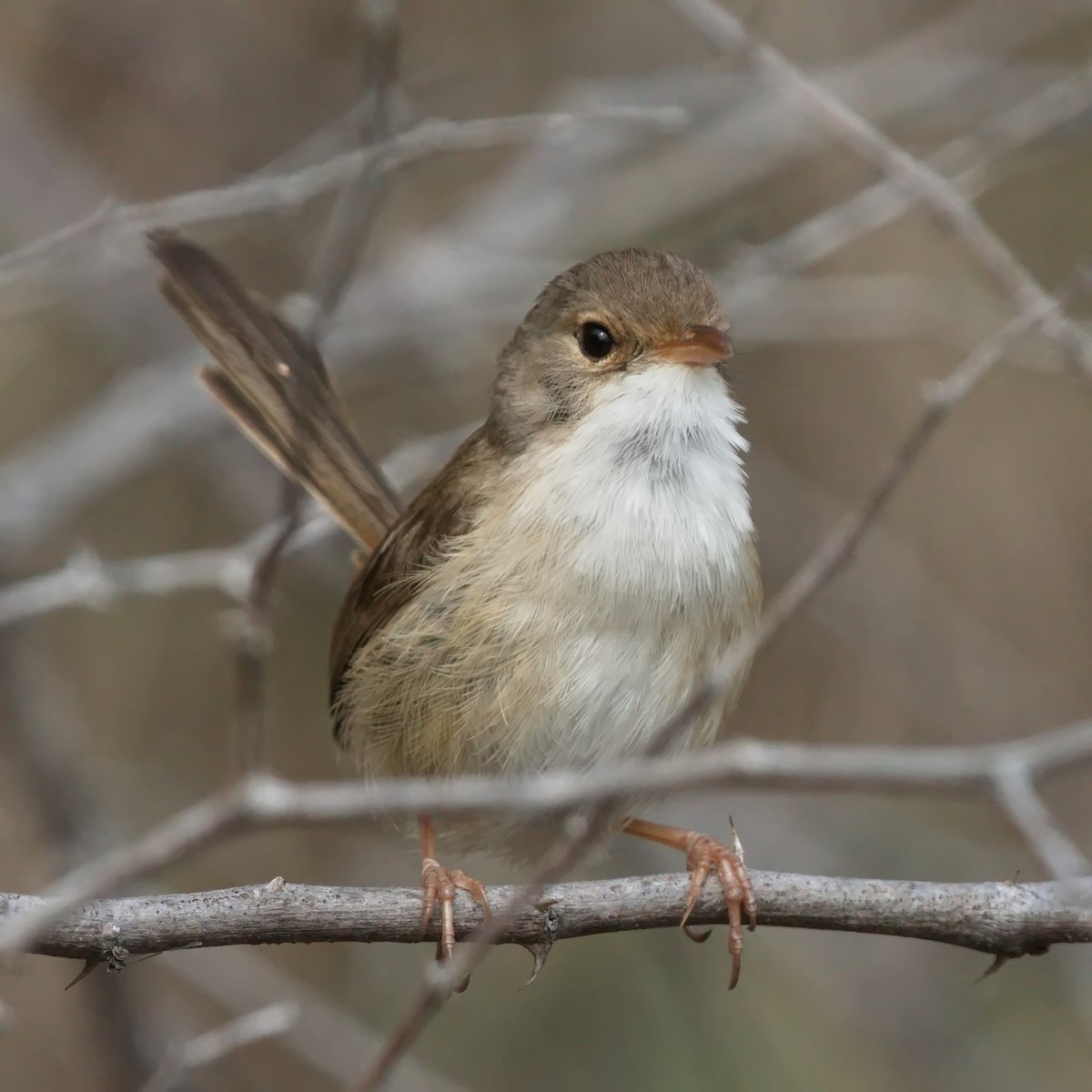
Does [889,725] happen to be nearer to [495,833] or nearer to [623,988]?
[623,988]

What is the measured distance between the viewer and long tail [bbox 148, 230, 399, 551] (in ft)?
12.5

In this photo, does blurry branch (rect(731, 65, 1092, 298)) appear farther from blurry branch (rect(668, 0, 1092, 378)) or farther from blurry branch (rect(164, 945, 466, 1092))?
blurry branch (rect(164, 945, 466, 1092))

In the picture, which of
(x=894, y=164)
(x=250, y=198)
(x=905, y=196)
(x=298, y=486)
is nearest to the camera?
(x=298, y=486)

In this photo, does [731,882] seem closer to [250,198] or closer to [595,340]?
[595,340]

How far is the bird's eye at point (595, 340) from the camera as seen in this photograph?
352 centimetres

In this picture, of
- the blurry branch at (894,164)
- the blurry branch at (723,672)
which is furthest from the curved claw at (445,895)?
the blurry branch at (894,164)

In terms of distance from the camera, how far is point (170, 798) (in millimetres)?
5465

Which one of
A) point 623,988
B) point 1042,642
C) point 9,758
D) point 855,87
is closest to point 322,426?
point 9,758

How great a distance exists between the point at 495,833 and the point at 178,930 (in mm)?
1192

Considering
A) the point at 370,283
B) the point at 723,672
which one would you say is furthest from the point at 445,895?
the point at 370,283

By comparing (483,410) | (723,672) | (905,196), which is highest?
(483,410)

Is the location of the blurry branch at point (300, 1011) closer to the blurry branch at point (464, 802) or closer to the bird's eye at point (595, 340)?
the bird's eye at point (595, 340)

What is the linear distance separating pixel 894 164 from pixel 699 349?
0.70 m

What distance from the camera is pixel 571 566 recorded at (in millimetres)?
3254
